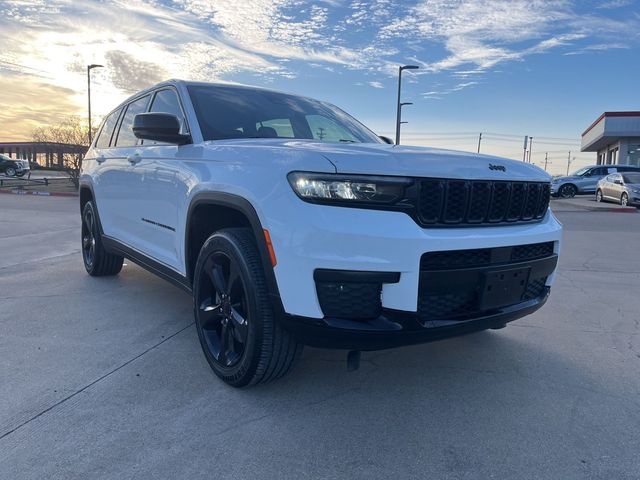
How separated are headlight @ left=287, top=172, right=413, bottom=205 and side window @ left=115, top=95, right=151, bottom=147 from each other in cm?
266

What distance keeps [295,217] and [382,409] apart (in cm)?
116

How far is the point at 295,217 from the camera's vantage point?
7.74 ft

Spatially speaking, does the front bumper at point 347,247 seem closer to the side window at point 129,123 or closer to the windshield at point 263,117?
the windshield at point 263,117

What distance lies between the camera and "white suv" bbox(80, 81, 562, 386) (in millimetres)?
2324

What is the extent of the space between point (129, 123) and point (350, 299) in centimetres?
335

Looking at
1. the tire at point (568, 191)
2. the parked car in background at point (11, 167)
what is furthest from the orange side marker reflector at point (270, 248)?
the parked car in background at point (11, 167)

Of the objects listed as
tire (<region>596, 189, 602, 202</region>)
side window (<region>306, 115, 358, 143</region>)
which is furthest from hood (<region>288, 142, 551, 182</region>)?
tire (<region>596, 189, 602, 202</region>)

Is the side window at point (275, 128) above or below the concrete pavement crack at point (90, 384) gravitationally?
above

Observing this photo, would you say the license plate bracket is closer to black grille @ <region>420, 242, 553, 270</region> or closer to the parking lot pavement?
black grille @ <region>420, 242, 553, 270</region>

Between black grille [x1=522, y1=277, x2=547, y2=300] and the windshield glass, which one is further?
the windshield glass

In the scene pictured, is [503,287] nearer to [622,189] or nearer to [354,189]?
[354,189]

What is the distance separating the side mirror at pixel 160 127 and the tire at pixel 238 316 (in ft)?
2.77

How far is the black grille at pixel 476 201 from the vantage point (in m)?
2.44

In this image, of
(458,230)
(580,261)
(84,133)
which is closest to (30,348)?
(458,230)
